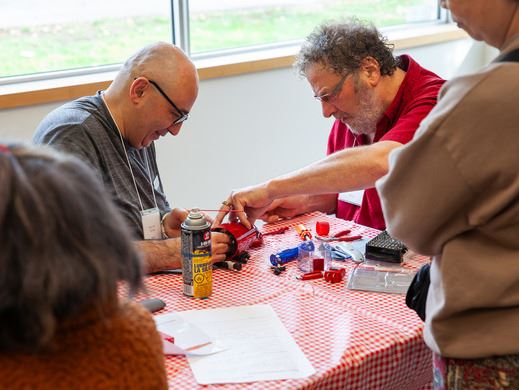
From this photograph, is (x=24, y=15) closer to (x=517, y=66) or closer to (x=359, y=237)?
(x=359, y=237)

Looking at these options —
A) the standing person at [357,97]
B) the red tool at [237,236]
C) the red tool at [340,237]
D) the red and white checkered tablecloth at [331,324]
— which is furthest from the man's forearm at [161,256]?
the red tool at [340,237]

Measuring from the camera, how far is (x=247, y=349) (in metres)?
1.63

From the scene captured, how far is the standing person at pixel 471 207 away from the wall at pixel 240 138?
2429 millimetres

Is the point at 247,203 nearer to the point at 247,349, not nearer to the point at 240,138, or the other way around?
the point at 247,349

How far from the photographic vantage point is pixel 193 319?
70.0 inches

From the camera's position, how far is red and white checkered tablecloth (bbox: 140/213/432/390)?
1.57 m

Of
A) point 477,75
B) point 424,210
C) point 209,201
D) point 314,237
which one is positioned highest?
point 477,75

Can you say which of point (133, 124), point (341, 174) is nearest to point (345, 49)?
point (341, 174)

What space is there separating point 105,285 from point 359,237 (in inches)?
58.3

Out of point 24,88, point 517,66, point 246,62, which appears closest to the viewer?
point 517,66

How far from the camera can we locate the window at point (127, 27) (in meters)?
3.42

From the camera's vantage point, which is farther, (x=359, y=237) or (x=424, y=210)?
(x=359, y=237)

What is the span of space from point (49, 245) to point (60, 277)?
41mm

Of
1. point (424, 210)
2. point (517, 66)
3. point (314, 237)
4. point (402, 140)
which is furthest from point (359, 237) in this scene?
point (517, 66)
